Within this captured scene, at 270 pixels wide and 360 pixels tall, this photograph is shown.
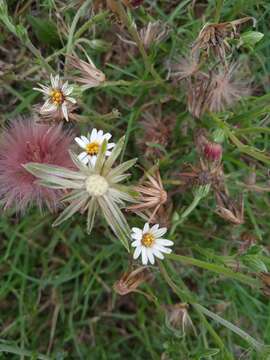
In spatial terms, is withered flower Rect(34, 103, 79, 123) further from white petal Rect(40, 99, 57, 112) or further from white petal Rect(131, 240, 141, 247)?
white petal Rect(131, 240, 141, 247)

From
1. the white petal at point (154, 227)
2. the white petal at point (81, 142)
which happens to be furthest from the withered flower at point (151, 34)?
the white petal at point (154, 227)

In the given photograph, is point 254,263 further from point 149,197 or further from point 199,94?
point 199,94

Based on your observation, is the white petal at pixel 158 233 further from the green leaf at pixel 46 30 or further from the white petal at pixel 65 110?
the green leaf at pixel 46 30

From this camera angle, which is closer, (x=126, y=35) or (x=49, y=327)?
(x=126, y=35)

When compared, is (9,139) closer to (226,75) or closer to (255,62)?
(226,75)

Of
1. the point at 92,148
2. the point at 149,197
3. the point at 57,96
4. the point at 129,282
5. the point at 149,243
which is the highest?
the point at 57,96

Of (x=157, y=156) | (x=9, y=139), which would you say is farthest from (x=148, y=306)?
(x=9, y=139)

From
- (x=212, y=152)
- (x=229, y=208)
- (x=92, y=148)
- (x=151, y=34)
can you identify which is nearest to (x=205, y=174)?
(x=212, y=152)
